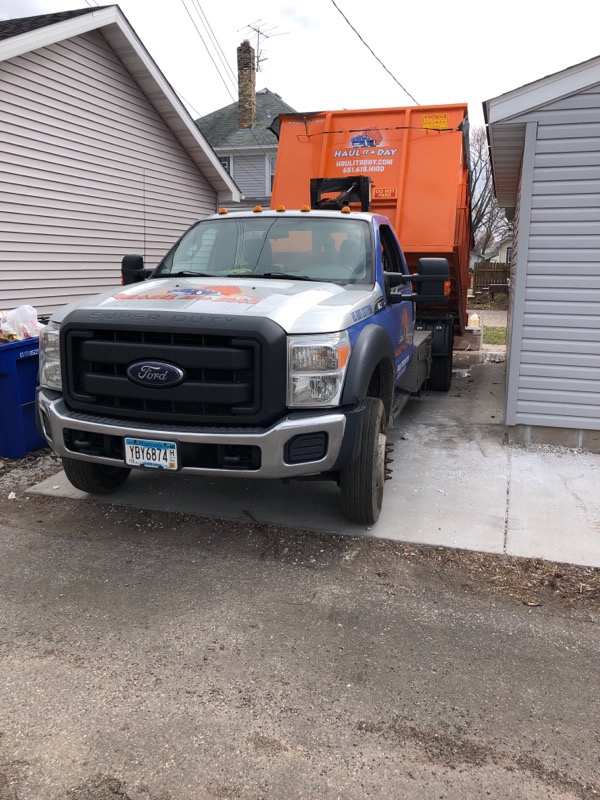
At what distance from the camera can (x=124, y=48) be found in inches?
388

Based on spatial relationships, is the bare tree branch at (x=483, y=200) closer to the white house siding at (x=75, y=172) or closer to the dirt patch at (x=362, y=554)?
the white house siding at (x=75, y=172)

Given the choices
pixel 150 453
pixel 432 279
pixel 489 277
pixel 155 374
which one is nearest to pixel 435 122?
pixel 432 279

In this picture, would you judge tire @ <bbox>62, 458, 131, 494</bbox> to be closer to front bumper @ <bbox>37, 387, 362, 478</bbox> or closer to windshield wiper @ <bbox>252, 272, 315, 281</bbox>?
front bumper @ <bbox>37, 387, 362, 478</bbox>

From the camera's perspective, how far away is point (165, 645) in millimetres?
3123

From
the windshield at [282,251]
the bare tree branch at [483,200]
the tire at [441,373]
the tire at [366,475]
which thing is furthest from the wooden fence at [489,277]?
the tire at [366,475]

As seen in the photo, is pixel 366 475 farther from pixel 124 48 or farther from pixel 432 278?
pixel 124 48

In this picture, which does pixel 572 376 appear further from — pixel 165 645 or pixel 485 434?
pixel 165 645

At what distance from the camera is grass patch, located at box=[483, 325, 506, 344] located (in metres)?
14.8

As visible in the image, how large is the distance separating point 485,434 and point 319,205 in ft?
10.3

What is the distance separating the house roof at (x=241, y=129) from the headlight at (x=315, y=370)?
68.5 ft

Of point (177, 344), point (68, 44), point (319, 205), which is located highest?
point (68, 44)

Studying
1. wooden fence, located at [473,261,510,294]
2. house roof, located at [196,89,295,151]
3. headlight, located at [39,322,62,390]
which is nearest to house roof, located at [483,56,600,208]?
headlight, located at [39,322,62,390]

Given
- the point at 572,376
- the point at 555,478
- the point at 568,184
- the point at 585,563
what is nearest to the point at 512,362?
the point at 572,376

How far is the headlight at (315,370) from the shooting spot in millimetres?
3604
